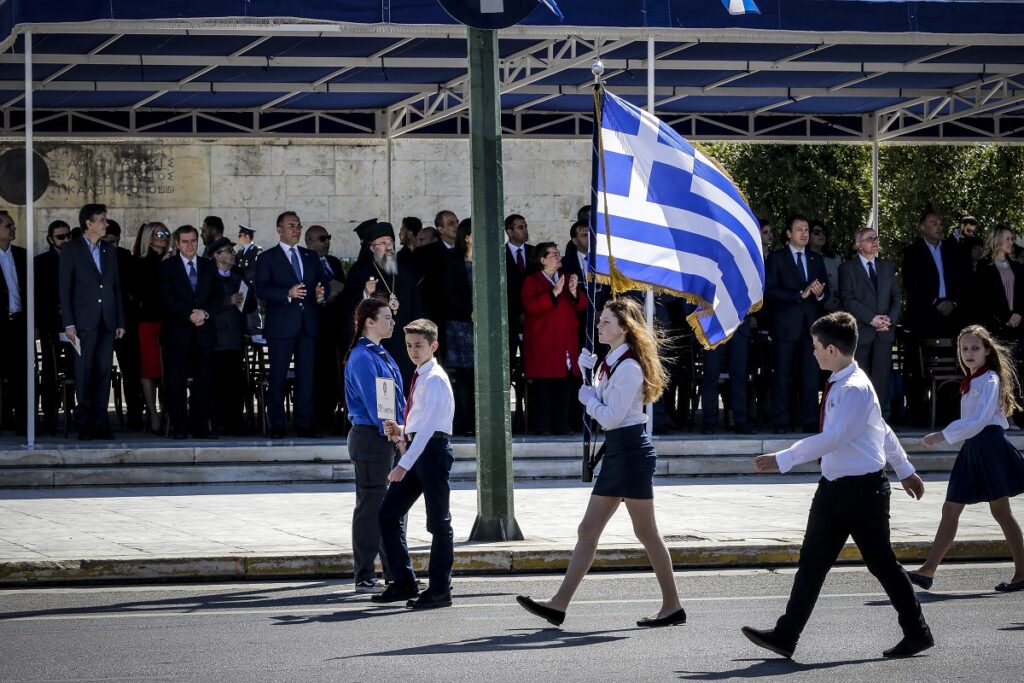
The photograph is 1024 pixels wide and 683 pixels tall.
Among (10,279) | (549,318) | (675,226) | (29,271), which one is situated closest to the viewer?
(675,226)

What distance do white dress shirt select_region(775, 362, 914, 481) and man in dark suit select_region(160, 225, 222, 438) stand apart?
8980 mm

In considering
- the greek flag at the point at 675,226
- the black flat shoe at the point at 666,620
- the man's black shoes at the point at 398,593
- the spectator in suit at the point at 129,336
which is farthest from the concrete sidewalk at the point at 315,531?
the spectator in suit at the point at 129,336

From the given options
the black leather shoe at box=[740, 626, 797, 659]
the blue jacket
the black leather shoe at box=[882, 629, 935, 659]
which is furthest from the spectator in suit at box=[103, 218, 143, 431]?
the black leather shoe at box=[882, 629, 935, 659]

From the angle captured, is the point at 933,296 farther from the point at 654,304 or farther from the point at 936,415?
the point at 654,304

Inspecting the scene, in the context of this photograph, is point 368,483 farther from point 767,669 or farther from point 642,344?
point 767,669

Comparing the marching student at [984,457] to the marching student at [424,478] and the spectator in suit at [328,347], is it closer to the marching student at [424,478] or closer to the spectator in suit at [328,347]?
the marching student at [424,478]

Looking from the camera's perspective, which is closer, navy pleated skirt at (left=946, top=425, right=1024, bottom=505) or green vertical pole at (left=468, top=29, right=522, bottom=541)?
navy pleated skirt at (left=946, top=425, right=1024, bottom=505)

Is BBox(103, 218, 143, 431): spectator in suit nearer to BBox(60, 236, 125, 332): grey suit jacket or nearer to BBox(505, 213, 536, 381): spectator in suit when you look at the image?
BBox(60, 236, 125, 332): grey suit jacket

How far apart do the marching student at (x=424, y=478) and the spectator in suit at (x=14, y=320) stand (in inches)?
288

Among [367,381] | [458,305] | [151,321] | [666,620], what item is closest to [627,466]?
[666,620]

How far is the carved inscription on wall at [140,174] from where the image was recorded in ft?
116

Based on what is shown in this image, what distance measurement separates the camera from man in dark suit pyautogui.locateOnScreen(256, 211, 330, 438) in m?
16.0

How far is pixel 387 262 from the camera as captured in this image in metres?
15.7

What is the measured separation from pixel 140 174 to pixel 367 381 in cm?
A: 2658
